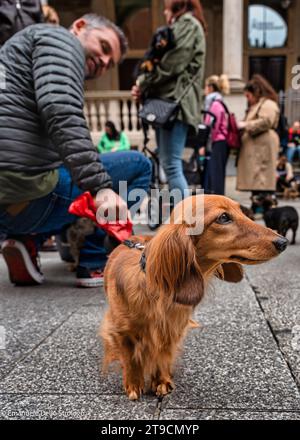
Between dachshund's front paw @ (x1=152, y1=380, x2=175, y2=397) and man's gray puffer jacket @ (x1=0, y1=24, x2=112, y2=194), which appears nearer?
dachshund's front paw @ (x1=152, y1=380, x2=175, y2=397)

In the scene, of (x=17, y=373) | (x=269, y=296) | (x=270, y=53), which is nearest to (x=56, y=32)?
(x=17, y=373)

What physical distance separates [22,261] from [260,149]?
151 inches

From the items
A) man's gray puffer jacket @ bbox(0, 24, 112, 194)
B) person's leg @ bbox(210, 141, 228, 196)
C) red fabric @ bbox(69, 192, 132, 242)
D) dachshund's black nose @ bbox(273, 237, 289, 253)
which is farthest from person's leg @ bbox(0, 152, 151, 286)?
person's leg @ bbox(210, 141, 228, 196)

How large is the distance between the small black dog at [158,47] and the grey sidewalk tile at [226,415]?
3162 mm

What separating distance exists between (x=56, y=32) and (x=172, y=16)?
190cm

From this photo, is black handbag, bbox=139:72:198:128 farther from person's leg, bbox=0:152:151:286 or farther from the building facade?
the building facade

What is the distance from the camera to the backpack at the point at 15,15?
285 centimetres

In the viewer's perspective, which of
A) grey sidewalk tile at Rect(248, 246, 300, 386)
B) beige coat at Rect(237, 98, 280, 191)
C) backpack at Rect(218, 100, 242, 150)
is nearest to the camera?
grey sidewalk tile at Rect(248, 246, 300, 386)

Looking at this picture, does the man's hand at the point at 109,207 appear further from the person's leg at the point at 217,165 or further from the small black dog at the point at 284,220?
the person's leg at the point at 217,165

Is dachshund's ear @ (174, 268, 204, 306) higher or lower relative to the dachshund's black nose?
lower

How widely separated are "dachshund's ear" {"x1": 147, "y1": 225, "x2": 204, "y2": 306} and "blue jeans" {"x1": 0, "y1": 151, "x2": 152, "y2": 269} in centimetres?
156

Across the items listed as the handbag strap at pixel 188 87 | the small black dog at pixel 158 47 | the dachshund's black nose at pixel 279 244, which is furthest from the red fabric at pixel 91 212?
the small black dog at pixel 158 47

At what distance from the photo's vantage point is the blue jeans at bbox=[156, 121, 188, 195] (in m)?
3.91

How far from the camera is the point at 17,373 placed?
1755 mm
